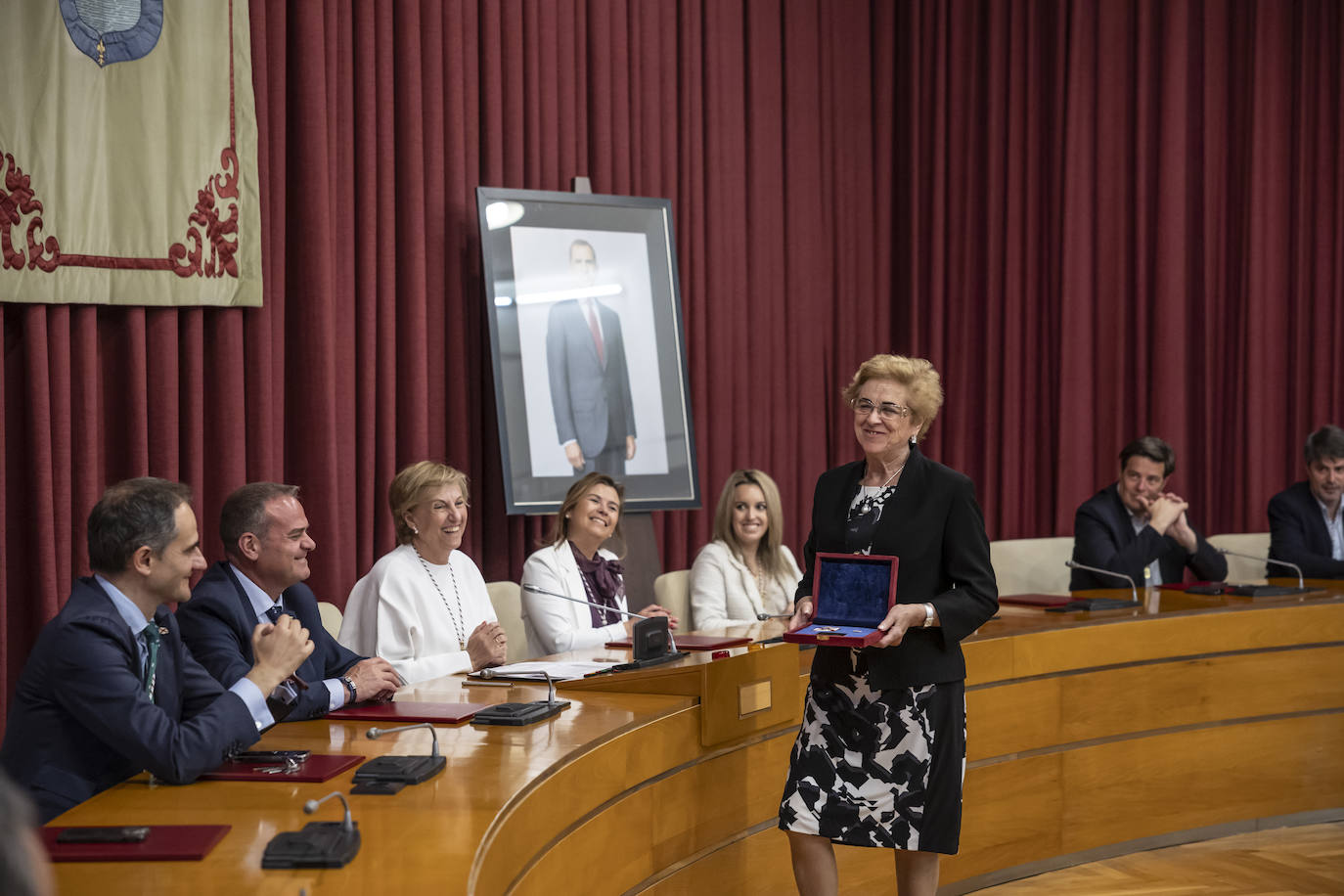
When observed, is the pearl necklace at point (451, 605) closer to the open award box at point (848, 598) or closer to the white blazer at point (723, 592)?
the white blazer at point (723, 592)

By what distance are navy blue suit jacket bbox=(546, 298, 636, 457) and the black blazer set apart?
89.3 inches

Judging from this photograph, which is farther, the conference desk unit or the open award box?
the open award box

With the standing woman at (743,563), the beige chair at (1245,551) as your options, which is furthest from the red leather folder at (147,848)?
the beige chair at (1245,551)

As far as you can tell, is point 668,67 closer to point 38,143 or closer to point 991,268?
point 991,268

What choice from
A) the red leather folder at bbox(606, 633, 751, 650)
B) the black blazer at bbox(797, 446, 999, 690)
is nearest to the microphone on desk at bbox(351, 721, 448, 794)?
the black blazer at bbox(797, 446, 999, 690)

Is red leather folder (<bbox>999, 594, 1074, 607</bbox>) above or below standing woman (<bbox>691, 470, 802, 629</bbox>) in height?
below

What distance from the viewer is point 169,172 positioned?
A: 4145 millimetres

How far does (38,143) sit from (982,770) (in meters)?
3.24

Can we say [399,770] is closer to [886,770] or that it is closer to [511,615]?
[886,770]

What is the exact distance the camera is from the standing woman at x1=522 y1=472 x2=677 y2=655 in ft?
12.7

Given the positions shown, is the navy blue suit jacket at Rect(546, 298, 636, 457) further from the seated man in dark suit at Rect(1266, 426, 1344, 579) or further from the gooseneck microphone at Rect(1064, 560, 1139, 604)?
the seated man in dark suit at Rect(1266, 426, 1344, 579)

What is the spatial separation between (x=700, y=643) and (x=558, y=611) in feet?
2.17

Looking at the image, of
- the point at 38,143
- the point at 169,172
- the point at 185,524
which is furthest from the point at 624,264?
the point at 185,524

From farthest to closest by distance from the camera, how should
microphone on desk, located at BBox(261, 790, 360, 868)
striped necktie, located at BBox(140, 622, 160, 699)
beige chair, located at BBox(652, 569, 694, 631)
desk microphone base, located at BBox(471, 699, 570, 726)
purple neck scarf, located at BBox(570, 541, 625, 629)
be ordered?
beige chair, located at BBox(652, 569, 694, 631)
purple neck scarf, located at BBox(570, 541, 625, 629)
desk microphone base, located at BBox(471, 699, 570, 726)
striped necktie, located at BBox(140, 622, 160, 699)
microphone on desk, located at BBox(261, 790, 360, 868)
